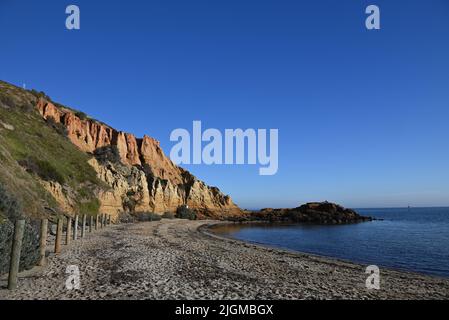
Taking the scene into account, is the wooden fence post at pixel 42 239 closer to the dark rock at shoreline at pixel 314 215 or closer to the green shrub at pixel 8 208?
the green shrub at pixel 8 208

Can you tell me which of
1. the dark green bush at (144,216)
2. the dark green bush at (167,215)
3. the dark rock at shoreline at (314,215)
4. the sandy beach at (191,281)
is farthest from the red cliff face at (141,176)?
the sandy beach at (191,281)

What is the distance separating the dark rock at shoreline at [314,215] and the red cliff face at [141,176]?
9.75 metres

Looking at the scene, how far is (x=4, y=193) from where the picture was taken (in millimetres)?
17578

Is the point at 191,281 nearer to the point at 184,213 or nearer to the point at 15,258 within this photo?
the point at 15,258

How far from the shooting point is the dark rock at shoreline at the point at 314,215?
83.3 metres

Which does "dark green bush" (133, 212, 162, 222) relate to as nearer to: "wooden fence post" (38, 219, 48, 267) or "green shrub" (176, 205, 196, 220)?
"green shrub" (176, 205, 196, 220)

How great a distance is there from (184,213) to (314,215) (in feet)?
109

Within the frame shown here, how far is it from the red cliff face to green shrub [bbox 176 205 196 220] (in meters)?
1.24

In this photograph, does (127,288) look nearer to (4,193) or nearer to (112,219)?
(4,193)

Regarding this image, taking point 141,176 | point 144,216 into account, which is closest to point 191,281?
point 144,216

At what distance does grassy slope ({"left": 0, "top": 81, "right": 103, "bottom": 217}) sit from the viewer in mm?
24891

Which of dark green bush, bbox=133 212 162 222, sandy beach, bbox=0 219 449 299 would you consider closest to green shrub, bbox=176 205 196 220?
dark green bush, bbox=133 212 162 222

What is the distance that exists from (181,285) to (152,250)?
982 cm
